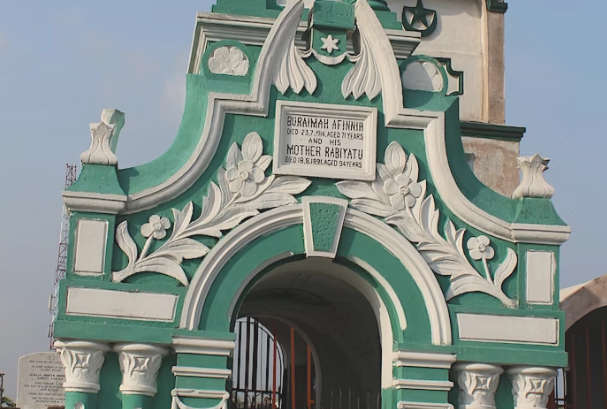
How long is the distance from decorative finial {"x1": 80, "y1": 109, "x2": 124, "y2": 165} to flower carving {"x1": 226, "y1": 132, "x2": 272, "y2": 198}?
1.51 m

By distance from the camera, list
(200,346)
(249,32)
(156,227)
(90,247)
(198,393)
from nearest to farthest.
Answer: (198,393)
(200,346)
(90,247)
(156,227)
(249,32)

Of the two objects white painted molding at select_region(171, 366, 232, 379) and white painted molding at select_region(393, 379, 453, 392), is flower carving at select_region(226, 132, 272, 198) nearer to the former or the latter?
white painted molding at select_region(171, 366, 232, 379)

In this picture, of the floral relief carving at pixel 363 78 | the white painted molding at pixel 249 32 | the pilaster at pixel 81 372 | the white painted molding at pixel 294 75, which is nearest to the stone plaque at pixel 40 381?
the pilaster at pixel 81 372

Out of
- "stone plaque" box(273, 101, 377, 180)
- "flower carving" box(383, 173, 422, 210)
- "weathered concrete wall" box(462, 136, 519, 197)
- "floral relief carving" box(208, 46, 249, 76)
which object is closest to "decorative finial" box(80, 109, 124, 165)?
"floral relief carving" box(208, 46, 249, 76)

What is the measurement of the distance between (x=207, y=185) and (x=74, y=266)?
202cm

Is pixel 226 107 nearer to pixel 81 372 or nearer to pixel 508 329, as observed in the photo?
pixel 81 372

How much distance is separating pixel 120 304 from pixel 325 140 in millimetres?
3481

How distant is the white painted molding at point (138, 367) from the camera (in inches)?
619

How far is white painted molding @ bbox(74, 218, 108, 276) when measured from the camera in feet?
52.3

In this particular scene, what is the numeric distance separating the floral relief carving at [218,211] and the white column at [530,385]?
3.71m

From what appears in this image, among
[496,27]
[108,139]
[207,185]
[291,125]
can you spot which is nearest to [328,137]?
[291,125]

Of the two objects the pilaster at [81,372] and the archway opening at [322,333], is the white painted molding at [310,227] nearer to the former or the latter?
the archway opening at [322,333]

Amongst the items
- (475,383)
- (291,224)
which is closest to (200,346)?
(291,224)

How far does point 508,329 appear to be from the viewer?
16.6 meters
